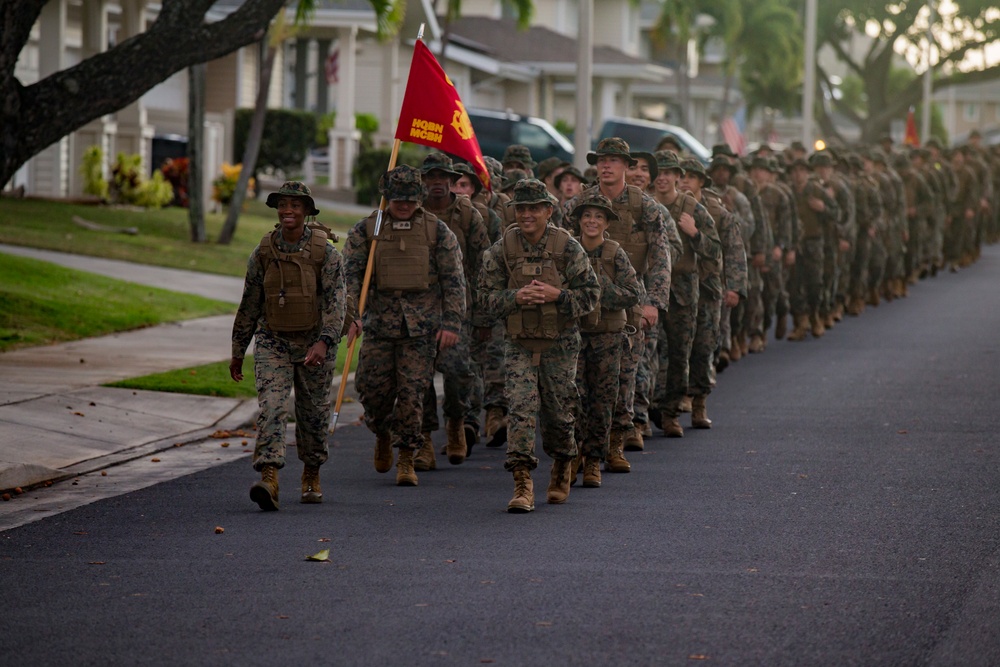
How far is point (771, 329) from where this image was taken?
843 inches

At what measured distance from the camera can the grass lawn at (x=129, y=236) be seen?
23.6 meters

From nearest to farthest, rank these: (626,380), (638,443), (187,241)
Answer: (626,380) < (638,443) < (187,241)

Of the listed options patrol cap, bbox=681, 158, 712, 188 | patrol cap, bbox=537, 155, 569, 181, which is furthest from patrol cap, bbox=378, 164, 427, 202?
patrol cap, bbox=537, 155, 569, 181

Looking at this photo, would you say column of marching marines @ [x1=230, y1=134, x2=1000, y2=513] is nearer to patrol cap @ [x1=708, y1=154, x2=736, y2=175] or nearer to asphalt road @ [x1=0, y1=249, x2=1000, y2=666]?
asphalt road @ [x1=0, y1=249, x2=1000, y2=666]

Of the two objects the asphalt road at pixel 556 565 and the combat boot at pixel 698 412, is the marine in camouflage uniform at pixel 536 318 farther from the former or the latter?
the combat boot at pixel 698 412

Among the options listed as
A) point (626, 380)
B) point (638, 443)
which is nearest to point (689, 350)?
point (638, 443)

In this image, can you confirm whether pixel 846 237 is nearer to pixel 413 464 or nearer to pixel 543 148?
pixel 413 464

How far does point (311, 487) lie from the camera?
10.3 metres

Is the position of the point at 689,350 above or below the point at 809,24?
below

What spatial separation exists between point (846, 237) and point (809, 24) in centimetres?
1541

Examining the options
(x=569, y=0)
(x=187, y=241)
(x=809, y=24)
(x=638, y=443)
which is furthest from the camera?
(x=569, y=0)

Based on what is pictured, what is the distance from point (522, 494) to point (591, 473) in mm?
993

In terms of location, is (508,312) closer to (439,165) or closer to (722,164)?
(439,165)

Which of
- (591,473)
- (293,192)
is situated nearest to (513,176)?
(591,473)
